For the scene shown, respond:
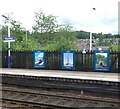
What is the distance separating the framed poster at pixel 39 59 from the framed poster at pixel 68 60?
1780 mm

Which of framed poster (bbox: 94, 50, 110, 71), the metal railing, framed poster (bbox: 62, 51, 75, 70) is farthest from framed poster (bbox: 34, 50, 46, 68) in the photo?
framed poster (bbox: 94, 50, 110, 71)

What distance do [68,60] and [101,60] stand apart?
261cm

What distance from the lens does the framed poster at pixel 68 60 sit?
21375 millimetres

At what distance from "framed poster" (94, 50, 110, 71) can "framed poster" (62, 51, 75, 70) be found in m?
1.73

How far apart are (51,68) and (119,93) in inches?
397

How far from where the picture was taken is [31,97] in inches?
519

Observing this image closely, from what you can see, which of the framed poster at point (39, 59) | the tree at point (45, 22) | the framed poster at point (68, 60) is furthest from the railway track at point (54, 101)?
the tree at point (45, 22)

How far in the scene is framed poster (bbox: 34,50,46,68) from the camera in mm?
22734

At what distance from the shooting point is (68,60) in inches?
851

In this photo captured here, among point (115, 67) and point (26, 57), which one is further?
point (26, 57)

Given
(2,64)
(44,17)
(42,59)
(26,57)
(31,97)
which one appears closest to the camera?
(31,97)

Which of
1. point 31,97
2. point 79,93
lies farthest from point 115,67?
point 31,97

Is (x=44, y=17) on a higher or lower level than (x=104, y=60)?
higher

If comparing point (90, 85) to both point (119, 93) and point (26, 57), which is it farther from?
point (26, 57)
